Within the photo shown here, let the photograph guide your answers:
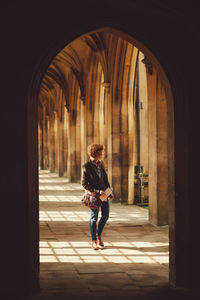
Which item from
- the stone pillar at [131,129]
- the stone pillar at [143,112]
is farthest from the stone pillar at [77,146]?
the stone pillar at [131,129]

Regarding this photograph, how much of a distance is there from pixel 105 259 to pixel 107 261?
4.6 inches

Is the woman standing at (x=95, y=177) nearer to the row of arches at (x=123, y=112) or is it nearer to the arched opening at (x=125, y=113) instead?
the row of arches at (x=123, y=112)

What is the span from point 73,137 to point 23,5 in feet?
58.9

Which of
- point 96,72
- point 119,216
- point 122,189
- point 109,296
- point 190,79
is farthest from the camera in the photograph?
point 96,72

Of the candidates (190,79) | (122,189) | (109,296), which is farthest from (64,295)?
(122,189)

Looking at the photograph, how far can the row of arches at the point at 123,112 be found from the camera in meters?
8.98

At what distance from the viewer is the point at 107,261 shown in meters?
5.97

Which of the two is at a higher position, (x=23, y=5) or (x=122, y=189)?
(x=23, y=5)

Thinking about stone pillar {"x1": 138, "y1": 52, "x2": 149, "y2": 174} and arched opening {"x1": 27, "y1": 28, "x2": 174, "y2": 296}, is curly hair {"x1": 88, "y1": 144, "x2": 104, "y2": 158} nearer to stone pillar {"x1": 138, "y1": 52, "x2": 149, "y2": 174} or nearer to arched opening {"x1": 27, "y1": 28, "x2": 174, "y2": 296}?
arched opening {"x1": 27, "y1": 28, "x2": 174, "y2": 296}

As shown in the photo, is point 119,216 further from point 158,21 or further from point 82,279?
point 158,21

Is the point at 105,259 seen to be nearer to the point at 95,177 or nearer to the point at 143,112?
the point at 95,177

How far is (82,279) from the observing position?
508 cm

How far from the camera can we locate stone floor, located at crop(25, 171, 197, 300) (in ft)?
15.1

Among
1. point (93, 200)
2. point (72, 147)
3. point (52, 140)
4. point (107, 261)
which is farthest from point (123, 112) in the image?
point (52, 140)
